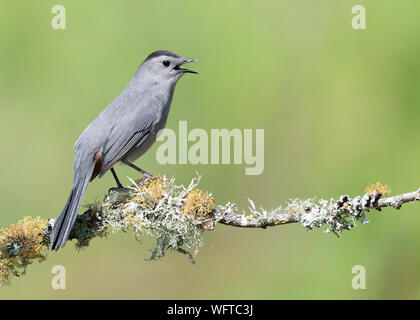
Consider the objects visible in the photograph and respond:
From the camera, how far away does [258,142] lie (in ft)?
20.1

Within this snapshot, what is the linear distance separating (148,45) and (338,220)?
13.1 feet

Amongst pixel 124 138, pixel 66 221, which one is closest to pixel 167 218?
pixel 66 221

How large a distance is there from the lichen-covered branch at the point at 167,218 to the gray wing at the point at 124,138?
584 millimetres

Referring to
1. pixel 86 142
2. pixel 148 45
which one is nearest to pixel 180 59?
pixel 86 142

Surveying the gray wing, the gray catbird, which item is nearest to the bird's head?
the gray catbird

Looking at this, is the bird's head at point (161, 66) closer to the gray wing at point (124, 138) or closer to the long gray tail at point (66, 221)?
the gray wing at point (124, 138)

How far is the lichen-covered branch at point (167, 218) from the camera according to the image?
3.12 m

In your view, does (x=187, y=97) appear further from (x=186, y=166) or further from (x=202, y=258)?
(x=202, y=258)

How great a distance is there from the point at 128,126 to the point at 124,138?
0.38ft

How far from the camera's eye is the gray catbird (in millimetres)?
4055

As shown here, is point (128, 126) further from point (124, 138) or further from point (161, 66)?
point (161, 66)

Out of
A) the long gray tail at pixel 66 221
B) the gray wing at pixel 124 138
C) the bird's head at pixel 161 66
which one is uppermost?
the bird's head at pixel 161 66

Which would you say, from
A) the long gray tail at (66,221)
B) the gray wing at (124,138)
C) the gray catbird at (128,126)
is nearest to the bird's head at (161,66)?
the gray catbird at (128,126)

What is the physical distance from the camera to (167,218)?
3.40 meters
